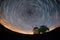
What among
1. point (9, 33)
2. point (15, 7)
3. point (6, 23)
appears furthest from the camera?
point (15, 7)

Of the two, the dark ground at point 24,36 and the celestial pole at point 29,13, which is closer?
the dark ground at point 24,36

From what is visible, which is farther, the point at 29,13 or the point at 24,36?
the point at 29,13

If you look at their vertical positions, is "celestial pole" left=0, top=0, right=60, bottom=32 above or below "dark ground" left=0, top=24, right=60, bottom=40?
above

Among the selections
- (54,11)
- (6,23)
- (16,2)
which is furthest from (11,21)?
(54,11)

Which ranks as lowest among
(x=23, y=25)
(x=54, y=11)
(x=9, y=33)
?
(x=9, y=33)

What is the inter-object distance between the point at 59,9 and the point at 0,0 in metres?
0.48

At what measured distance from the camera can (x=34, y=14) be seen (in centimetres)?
133

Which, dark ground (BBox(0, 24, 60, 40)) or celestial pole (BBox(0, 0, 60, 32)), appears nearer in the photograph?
dark ground (BBox(0, 24, 60, 40))

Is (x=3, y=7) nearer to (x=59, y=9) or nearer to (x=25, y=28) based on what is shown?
(x=25, y=28)

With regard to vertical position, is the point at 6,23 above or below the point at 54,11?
below

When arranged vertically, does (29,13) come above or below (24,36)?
above

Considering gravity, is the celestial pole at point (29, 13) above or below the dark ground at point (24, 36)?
above

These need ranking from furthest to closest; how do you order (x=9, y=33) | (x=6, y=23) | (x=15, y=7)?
(x=15, y=7), (x=6, y=23), (x=9, y=33)

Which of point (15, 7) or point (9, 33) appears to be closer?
point (9, 33)
